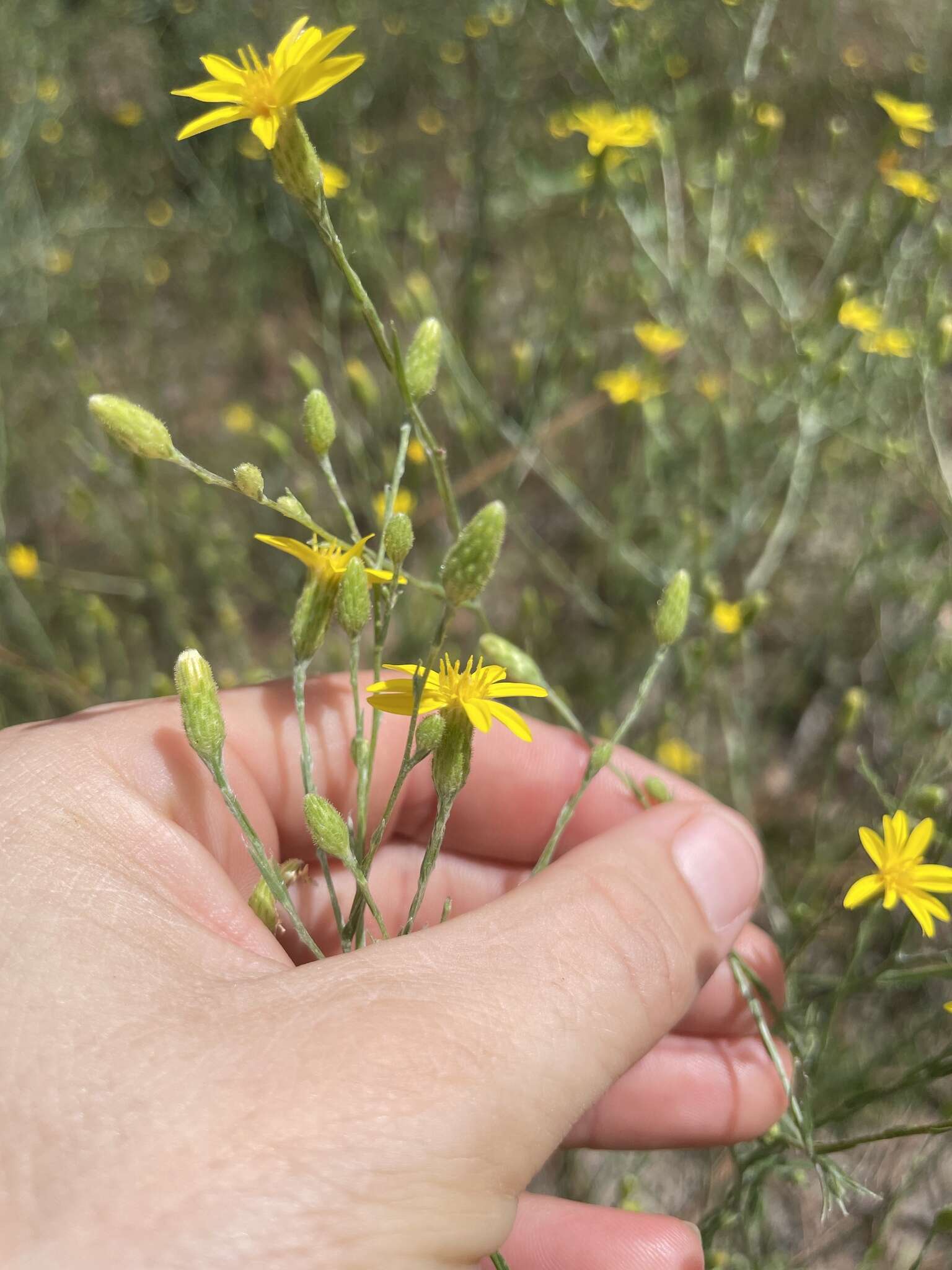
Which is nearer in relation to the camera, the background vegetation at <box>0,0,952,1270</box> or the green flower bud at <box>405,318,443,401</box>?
the green flower bud at <box>405,318,443,401</box>

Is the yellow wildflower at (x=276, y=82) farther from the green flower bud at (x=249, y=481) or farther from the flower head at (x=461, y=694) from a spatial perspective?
the flower head at (x=461, y=694)

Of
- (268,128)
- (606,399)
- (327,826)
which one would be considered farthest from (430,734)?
(606,399)

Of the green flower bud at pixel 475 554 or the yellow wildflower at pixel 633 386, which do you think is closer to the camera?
the green flower bud at pixel 475 554

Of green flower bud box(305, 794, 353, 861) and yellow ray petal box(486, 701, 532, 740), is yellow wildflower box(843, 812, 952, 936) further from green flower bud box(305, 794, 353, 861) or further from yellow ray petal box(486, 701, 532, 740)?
green flower bud box(305, 794, 353, 861)

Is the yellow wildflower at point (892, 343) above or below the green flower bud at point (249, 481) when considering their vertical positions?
below

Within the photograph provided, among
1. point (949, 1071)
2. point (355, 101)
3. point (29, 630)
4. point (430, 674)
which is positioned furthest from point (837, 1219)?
point (355, 101)

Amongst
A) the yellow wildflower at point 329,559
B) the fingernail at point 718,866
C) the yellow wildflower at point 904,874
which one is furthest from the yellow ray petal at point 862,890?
the yellow wildflower at point 329,559

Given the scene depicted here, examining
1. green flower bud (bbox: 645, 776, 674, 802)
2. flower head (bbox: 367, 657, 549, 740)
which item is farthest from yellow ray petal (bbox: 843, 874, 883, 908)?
flower head (bbox: 367, 657, 549, 740)
